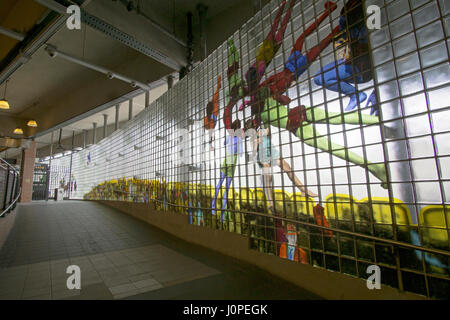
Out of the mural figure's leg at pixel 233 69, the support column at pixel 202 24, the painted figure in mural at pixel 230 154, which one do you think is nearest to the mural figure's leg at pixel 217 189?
the painted figure in mural at pixel 230 154

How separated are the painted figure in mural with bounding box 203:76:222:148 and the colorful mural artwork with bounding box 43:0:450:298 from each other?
2 centimetres

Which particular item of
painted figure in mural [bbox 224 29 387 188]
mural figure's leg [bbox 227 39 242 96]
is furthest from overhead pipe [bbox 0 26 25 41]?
painted figure in mural [bbox 224 29 387 188]

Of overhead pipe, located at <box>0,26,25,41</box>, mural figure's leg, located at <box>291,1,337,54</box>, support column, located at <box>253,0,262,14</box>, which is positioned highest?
overhead pipe, located at <box>0,26,25,41</box>

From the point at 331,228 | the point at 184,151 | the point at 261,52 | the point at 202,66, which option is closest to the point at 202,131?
the point at 184,151

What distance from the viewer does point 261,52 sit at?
3008 millimetres

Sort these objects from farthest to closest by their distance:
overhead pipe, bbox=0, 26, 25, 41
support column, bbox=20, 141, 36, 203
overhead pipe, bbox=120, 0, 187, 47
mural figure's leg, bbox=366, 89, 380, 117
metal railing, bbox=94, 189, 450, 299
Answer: support column, bbox=20, 141, 36, 203 → overhead pipe, bbox=0, 26, 25, 41 → overhead pipe, bbox=120, 0, 187, 47 → mural figure's leg, bbox=366, 89, 380, 117 → metal railing, bbox=94, 189, 450, 299

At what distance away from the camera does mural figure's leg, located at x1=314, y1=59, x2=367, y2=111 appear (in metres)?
2.00

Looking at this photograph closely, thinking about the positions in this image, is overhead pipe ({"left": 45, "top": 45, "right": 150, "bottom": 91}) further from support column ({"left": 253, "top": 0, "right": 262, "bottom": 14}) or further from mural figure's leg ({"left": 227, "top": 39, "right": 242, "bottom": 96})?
support column ({"left": 253, "top": 0, "right": 262, "bottom": 14})

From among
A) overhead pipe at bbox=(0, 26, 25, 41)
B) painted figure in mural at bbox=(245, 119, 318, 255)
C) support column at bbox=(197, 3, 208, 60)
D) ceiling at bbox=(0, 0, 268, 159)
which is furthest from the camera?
support column at bbox=(197, 3, 208, 60)

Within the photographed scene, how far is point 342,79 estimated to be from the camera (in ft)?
6.87

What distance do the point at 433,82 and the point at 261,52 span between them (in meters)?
1.92

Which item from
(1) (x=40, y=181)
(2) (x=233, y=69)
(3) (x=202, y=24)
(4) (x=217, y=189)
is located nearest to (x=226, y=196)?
(4) (x=217, y=189)

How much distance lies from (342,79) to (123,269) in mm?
3516

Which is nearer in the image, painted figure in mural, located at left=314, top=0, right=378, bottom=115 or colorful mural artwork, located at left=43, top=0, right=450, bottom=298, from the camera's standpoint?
colorful mural artwork, located at left=43, top=0, right=450, bottom=298
